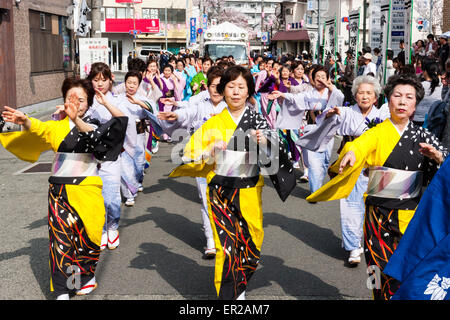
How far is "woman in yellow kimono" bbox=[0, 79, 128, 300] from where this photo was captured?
13.5 ft

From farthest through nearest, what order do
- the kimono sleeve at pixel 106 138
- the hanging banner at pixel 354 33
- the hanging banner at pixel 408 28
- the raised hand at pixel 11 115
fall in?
the hanging banner at pixel 354 33, the hanging banner at pixel 408 28, the kimono sleeve at pixel 106 138, the raised hand at pixel 11 115

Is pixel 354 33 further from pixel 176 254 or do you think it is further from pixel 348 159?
pixel 348 159

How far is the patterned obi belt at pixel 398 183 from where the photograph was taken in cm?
363

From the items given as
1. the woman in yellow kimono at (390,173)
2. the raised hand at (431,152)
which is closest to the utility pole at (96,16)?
the woman in yellow kimono at (390,173)

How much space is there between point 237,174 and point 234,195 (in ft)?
0.50

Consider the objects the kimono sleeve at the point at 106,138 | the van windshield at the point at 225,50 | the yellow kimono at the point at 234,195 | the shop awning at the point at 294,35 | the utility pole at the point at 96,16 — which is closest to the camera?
the yellow kimono at the point at 234,195

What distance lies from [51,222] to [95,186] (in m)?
0.41

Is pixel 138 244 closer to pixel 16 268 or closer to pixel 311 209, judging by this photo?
pixel 16 268

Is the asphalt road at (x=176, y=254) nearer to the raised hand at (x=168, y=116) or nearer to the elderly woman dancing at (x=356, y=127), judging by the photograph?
the elderly woman dancing at (x=356, y=127)

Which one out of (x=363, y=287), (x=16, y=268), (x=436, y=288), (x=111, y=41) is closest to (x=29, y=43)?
(x=16, y=268)

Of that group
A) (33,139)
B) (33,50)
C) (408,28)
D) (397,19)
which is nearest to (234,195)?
(33,139)

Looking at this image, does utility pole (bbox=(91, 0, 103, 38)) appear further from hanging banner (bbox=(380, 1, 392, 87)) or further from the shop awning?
the shop awning

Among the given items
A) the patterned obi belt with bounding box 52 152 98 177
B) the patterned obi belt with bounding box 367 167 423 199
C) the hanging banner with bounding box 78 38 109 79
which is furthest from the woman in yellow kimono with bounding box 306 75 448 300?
the hanging banner with bounding box 78 38 109 79

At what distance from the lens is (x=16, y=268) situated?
4.97 meters
